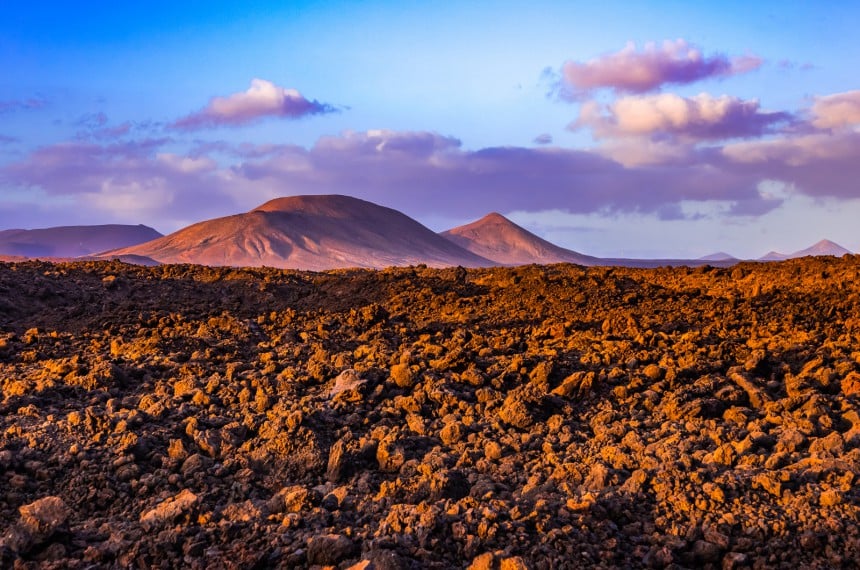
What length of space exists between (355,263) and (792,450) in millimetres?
116313

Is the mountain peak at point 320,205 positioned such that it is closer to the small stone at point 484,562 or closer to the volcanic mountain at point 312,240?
the volcanic mountain at point 312,240

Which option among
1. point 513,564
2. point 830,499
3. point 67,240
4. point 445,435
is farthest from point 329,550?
point 67,240

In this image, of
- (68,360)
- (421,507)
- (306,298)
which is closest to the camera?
(421,507)

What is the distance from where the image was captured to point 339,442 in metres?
6.71

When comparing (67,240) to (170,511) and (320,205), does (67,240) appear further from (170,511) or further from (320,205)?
(170,511)

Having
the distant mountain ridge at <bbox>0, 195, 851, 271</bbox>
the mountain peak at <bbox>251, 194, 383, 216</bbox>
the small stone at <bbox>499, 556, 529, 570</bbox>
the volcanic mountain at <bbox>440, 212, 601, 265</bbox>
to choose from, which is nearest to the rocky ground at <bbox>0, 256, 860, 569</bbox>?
the small stone at <bbox>499, 556, 529, 570</bbox>

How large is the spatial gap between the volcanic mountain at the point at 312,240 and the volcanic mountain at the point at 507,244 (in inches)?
555

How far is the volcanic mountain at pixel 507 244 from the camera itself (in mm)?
168000

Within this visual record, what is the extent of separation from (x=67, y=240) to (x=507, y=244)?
92473 millimetres

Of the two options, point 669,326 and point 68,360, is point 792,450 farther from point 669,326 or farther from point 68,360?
point 68,360

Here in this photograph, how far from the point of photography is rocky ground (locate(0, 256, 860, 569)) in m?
5.25

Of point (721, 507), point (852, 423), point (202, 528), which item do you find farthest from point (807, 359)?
point (202, 528)

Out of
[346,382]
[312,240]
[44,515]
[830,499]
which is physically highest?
[312,240]

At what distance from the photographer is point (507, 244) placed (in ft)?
578
